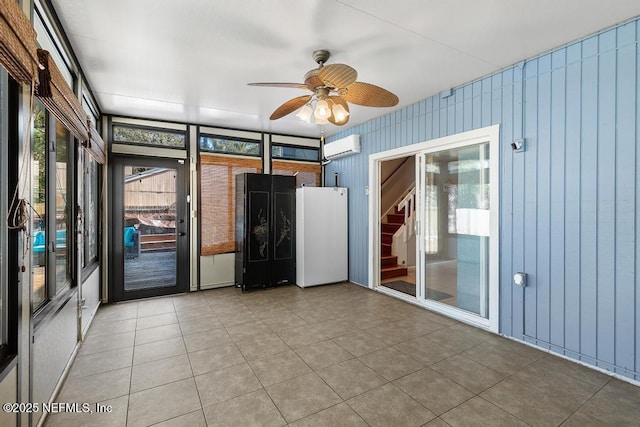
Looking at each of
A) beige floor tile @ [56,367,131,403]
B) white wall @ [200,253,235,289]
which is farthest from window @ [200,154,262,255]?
beige floor tile @ [56,367,131,403]

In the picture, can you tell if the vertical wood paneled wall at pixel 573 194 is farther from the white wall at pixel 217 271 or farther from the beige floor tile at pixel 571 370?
the white wall at pixel 217 271

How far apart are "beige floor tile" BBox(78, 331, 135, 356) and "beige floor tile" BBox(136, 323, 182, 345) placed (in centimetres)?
8

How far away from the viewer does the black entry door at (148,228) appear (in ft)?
14.4

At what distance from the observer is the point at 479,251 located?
3.42 meters

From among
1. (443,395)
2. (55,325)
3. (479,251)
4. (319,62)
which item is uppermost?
(319,62)

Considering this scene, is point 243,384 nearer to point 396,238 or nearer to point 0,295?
point 0,295

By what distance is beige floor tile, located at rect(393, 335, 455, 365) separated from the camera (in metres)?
2.69

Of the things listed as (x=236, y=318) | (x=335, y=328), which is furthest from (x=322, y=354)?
(x=236, y=318)

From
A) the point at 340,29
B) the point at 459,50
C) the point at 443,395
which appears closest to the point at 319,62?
the point at 340,29

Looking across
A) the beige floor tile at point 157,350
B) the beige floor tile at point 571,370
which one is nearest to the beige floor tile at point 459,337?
the beige floor tile at point 571,370

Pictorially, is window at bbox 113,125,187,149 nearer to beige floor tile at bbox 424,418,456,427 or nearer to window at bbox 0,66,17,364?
window at bbox 0,66,17,364

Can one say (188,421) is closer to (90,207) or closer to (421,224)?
(90,207)

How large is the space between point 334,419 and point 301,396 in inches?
13.1

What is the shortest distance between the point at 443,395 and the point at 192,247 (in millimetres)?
4096
